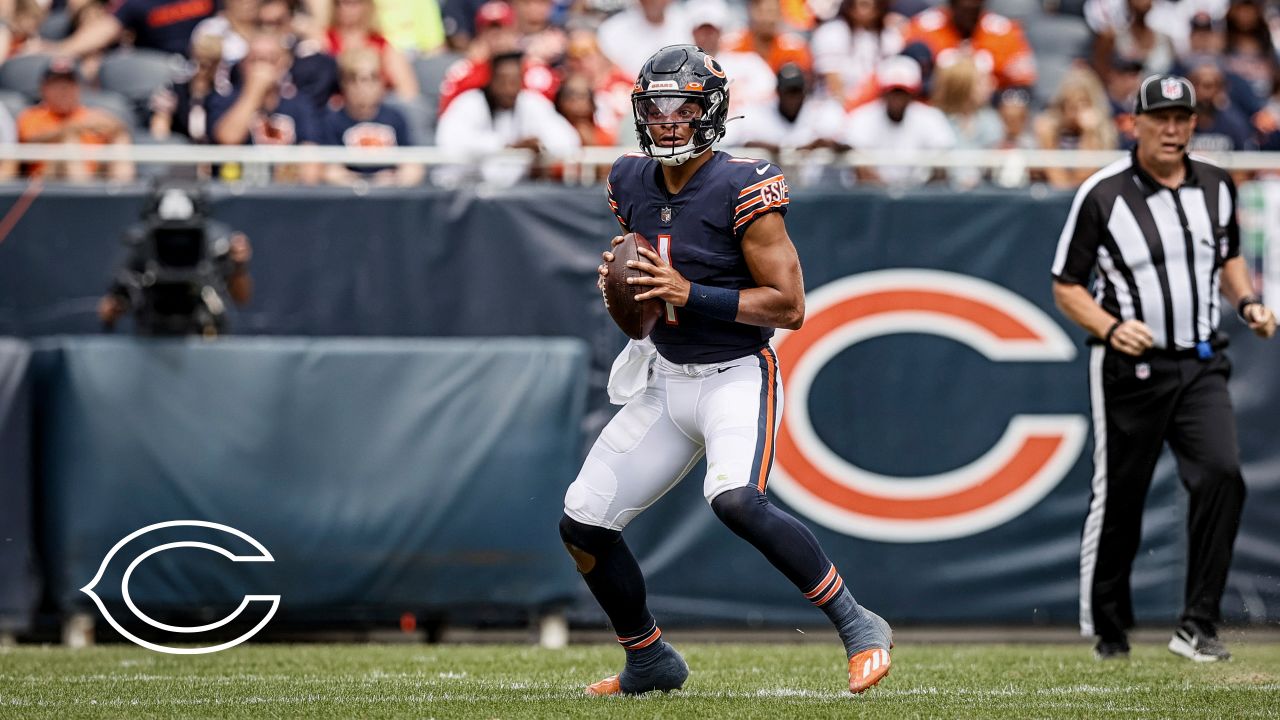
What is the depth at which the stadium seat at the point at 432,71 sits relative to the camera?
10.8 meters

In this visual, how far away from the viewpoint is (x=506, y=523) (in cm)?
752

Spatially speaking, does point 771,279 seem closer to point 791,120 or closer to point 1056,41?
point 791,120

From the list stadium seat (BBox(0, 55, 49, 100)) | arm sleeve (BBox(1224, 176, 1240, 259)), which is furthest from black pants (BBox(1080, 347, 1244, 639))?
stadium seat (BBox(0, 55, 49, 100))

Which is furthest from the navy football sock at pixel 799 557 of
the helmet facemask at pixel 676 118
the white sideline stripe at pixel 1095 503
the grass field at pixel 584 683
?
the white sideline stripe at pixel 1095 503

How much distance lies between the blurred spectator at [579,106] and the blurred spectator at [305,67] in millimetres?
1470

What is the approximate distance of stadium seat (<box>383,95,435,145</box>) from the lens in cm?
975

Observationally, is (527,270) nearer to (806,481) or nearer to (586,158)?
(586,158)

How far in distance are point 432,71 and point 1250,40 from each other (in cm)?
564

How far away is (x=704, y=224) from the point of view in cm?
495

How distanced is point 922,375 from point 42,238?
426 centimetres

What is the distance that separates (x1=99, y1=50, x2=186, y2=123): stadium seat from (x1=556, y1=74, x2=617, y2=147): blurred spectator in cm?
262

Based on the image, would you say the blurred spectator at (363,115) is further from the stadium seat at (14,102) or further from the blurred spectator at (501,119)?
the stadium seat at (14,102)

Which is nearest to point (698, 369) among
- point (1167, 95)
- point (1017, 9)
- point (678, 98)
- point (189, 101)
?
point (678, 98)

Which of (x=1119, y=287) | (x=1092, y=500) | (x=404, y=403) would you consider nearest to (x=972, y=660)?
(x=1092, y=500)
